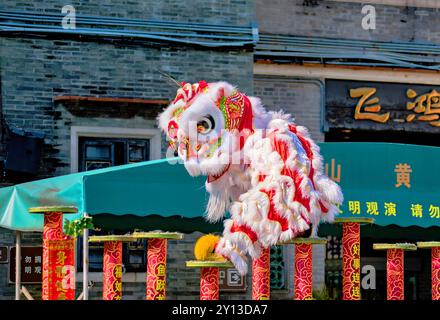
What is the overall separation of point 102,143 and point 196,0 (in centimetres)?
229

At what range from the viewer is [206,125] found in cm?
773

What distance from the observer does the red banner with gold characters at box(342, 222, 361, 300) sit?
8148 mm

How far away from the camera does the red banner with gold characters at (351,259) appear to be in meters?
8.15

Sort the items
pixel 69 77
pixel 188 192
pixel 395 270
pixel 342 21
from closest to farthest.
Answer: pixel 395 270
pixel 188 192
pixel 69 77
pixel 342 21

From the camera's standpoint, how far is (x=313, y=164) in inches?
302

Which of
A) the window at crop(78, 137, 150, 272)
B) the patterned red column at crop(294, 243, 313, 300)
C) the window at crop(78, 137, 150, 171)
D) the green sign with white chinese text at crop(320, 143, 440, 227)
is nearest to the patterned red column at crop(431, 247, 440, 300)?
the green sign with white chinese text at crop(320, 143, 440, 227)

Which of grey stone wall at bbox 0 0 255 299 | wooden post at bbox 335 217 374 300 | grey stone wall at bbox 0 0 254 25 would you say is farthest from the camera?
grey stone wall at bbox 0 0 254 25

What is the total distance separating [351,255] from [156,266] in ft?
5.67

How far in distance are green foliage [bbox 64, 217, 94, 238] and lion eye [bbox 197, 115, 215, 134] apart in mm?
1134

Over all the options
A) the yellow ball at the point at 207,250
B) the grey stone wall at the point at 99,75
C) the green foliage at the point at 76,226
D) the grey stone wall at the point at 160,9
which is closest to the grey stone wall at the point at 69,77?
the grey stone wall at the point at 99,75

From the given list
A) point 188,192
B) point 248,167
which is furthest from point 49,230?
point 188,192

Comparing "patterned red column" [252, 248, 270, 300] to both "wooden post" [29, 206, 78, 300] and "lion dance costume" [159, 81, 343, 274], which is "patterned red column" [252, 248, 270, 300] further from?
"wooden post" [29, 206, 78, 300]

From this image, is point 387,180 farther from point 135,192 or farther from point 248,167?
point 135,192
